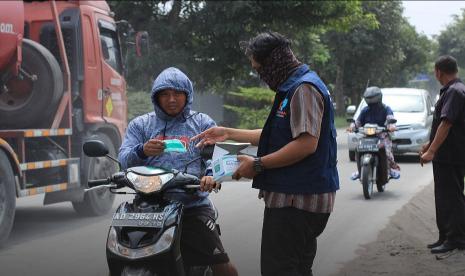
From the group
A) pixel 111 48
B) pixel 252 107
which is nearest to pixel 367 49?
pixel 252 107

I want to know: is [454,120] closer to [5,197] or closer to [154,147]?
[154,147]

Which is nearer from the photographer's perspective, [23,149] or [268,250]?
[268,250]

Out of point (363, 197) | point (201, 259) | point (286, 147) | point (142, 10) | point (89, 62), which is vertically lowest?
point (363, 197)

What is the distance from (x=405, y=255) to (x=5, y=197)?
4020mm

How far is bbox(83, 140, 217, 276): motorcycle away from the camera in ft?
12.4

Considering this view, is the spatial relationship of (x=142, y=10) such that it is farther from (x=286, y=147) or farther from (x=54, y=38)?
(x=286, y=147)

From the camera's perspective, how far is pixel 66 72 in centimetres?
952

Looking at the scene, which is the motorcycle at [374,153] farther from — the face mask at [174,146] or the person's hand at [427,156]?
the face mask at [174,146]

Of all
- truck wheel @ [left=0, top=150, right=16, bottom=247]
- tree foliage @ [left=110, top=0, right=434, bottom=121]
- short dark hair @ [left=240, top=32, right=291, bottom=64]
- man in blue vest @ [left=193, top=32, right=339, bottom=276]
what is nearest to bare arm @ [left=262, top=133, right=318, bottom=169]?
man in blue vest @ [left=193, top=32, right=339, bottom=276]

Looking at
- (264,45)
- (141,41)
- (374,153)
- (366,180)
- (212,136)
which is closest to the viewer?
(264,45)

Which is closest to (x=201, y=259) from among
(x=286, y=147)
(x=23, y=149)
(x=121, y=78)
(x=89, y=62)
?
(x=286, y=147)

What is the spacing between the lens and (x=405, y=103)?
62.5 feet

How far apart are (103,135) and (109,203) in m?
0.92

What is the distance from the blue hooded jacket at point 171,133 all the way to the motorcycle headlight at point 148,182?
0.30 m
